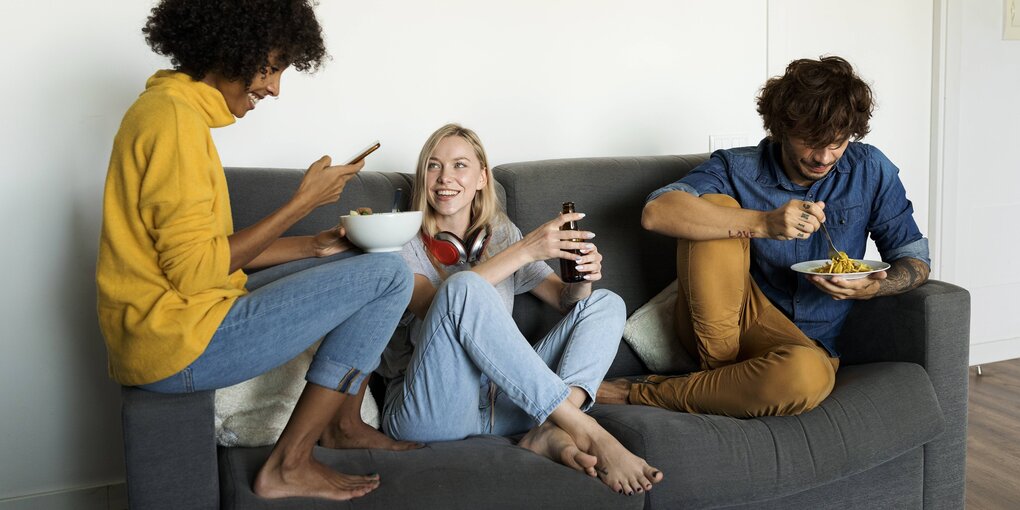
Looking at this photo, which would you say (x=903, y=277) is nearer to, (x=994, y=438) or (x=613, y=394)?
(x=613, y=394)

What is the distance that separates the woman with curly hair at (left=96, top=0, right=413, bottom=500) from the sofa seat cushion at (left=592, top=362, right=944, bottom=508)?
Answer: 584mm

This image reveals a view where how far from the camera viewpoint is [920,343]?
2146 mm

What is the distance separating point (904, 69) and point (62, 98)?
9.83ft

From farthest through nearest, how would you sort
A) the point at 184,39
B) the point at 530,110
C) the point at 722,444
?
1. the point at 530,110
2. the point at 722,444
3. the point at 184,39

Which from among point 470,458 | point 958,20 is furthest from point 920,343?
point 958,20

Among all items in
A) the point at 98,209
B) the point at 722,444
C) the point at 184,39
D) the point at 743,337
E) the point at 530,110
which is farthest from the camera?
the point at 530,110

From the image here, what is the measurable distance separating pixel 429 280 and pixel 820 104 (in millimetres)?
1015

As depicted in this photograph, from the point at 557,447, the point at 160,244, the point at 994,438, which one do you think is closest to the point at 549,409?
the point at 557,447

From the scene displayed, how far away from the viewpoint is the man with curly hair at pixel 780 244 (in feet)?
6.73

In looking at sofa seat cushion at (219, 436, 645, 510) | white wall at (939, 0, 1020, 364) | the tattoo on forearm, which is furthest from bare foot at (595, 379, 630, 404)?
white wall at (939, 0, 1020, 364)

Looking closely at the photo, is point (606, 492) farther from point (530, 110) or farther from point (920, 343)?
point (530, 110)

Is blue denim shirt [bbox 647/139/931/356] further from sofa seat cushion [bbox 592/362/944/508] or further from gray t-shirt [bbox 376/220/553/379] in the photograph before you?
gray t-shirt [bbox 376/220/553/379]

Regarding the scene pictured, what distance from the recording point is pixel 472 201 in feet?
7.59

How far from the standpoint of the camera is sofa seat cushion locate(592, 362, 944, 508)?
182 centimetres
